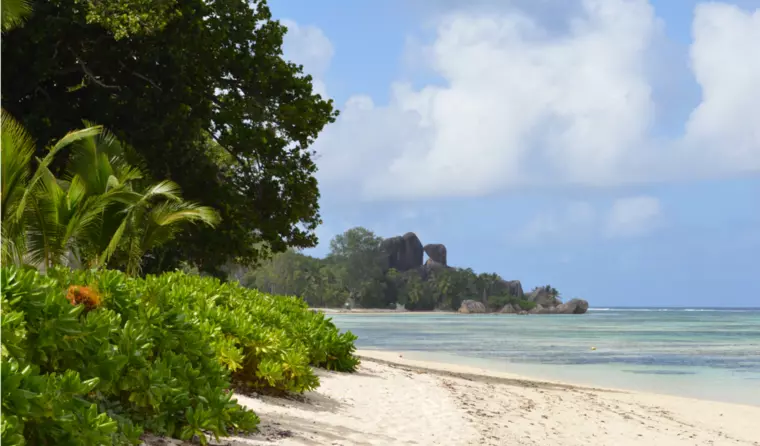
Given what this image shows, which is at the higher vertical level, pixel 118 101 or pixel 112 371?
pixel 118 101

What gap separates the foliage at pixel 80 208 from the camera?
13625 millimetres

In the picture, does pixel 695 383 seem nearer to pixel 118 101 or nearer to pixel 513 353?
pixel 513 353

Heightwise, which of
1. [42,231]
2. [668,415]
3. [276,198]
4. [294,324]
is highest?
[276,198]

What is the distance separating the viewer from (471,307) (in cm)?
11800

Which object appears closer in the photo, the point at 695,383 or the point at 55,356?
the point at 55,356

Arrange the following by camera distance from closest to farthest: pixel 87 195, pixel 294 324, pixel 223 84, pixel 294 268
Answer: pixel 294 324 < pixel 87 195 < pixel 223 84 < pixel 294 268

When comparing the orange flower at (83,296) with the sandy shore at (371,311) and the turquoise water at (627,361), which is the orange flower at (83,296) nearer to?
the turquoise water at (627,361)

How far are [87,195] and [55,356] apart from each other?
11.0 m

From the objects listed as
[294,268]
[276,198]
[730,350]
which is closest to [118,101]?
[276,198]

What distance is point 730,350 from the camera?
35.9 metres

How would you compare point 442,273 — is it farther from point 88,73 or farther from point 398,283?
point 88,73

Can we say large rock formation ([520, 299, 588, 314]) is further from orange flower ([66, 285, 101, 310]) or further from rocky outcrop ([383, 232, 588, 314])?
orange flower ([66, 285, 101, 310])

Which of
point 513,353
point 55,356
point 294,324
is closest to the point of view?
point 55,356

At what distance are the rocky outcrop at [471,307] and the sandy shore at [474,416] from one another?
101425mm
